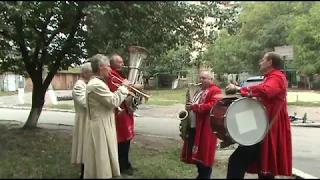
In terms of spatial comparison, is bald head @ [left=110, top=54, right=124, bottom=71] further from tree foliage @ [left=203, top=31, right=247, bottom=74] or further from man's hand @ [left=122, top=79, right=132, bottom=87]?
tree foliage @ [left=203, top=31, right=247, bottom=74]

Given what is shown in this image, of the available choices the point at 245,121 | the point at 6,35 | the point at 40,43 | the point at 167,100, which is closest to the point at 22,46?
the point at 40,43

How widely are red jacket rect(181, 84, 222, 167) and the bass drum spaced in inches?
16.7

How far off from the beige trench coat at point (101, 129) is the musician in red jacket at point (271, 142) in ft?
4.27

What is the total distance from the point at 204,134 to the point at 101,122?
4.23 ft

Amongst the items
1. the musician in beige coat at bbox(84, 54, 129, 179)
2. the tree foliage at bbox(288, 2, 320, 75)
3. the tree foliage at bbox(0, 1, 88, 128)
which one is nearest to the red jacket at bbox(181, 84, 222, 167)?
the musician in beige coat at bbox(84, 54, 129, 179)

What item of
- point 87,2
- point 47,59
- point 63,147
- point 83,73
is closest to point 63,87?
point 47,59

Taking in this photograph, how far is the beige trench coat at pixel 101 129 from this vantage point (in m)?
5.21

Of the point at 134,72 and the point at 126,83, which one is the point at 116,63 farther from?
the point at 126,83

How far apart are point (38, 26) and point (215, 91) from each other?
245 inches

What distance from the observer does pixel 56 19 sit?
34.8 ft

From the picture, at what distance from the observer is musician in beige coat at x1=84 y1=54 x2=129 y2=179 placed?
5215 mm

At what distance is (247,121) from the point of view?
5.35 meters

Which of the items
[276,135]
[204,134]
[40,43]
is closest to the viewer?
[276,135]

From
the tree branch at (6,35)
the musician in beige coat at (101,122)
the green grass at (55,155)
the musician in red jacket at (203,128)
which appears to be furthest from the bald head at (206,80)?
the tree branch at (6,35)
